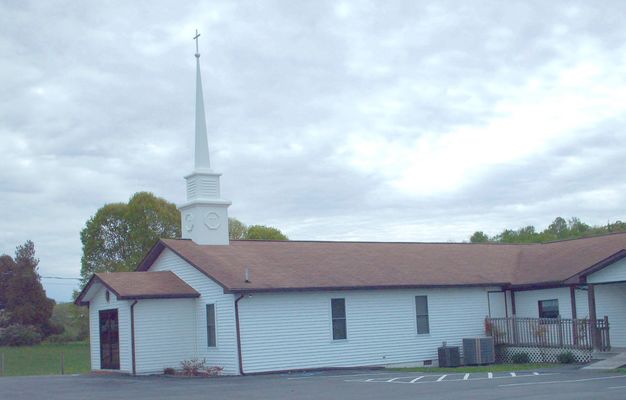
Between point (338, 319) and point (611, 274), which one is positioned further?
point (338, 319)

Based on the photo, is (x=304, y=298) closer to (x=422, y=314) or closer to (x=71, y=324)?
(x=422, y=314)

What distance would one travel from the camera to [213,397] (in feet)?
65.8

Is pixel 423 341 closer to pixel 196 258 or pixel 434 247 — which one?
pixel 434 247

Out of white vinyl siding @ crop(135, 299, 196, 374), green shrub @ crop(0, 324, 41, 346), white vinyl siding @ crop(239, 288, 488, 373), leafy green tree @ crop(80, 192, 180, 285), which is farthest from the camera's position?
green shrub @ crop(0, 324, 41, 346)

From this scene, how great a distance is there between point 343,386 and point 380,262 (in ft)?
41.0

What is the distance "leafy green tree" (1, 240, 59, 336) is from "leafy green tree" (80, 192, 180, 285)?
1586 centimetres

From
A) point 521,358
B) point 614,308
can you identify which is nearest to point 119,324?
point 521,358

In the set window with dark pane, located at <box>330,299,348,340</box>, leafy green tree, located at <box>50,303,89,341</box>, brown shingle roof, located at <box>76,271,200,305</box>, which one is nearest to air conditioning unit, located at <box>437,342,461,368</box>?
window with dark pane, located at <box>330,299,348,340</box>

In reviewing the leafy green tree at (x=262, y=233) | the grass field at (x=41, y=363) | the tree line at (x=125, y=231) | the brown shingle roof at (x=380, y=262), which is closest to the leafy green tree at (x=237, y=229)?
the leafy green tree at (x=262, y=233)

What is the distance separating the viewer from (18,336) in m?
70.0

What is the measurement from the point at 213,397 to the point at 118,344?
1134cm

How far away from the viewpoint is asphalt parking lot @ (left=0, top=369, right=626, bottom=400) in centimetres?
1908

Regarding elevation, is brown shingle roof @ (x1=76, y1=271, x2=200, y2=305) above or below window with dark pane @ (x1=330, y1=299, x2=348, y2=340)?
above

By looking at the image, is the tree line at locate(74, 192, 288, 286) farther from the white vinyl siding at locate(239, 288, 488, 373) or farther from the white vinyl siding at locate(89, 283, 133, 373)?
the white vinyl siding at locate(239, 288, 488, 373)
